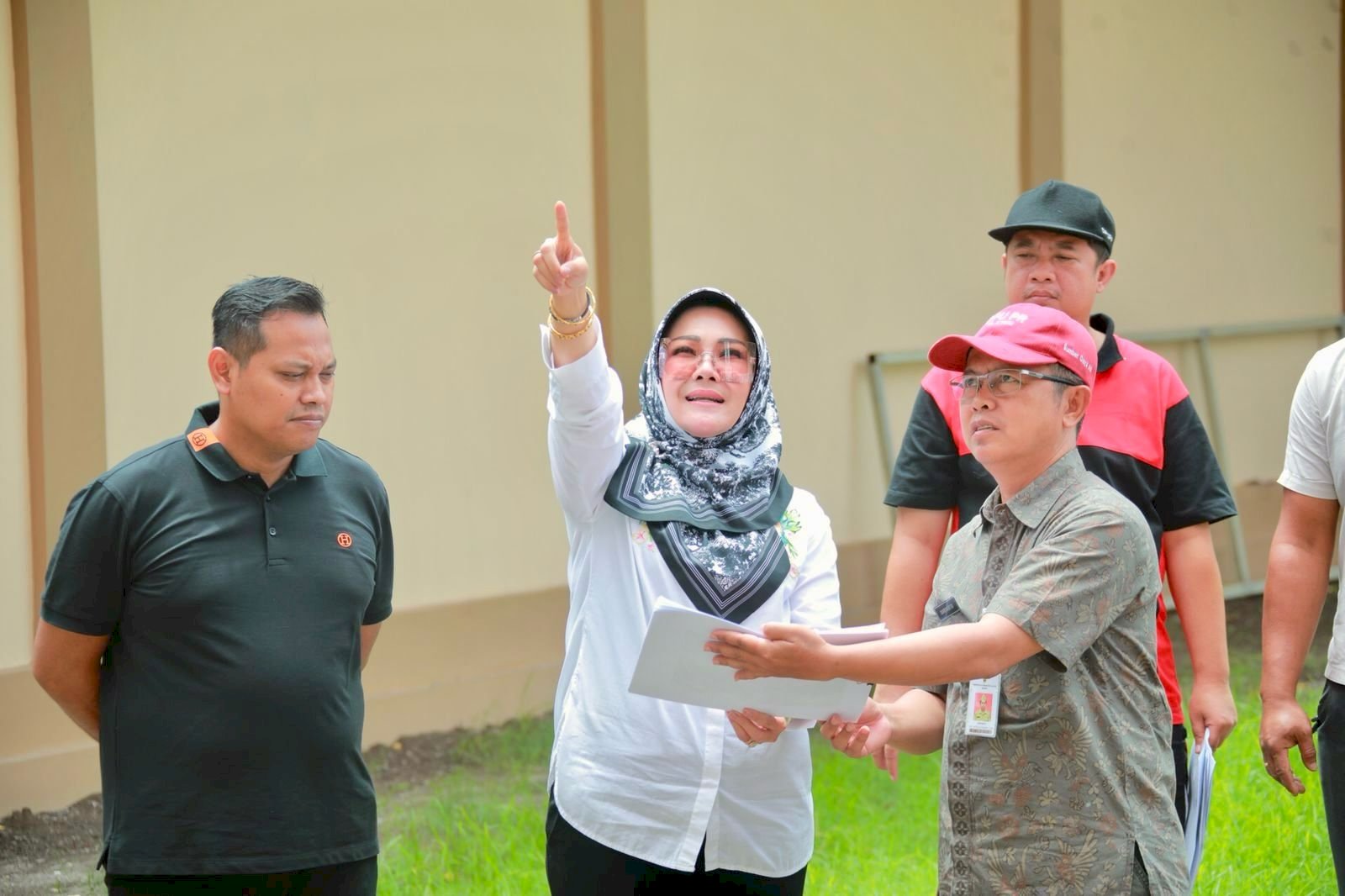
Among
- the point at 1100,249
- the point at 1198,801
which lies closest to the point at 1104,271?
the point at 1100,249

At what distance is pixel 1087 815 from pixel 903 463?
3.88 feet

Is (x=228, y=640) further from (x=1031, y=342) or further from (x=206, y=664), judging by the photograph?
(x=1031, y=342)

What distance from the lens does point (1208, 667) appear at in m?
3.20

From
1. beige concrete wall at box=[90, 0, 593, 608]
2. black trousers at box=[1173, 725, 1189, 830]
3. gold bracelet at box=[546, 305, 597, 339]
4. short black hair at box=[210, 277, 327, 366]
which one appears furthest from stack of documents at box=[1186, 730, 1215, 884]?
beige concrete wall at box=[90, 0, 593, 608]

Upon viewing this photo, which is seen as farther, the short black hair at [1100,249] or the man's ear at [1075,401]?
the short black hair at [1100,249]

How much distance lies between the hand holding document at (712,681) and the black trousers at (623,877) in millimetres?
442

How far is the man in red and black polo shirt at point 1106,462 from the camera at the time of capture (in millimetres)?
3193

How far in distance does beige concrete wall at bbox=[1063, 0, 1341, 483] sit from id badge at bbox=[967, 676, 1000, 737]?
6.84m

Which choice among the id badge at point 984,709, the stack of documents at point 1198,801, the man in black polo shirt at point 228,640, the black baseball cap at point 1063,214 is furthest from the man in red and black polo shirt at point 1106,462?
the man in black polo shirt at point 228,640

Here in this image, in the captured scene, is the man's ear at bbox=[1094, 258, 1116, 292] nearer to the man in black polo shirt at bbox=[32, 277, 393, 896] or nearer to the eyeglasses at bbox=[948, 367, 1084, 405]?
the eyeglasses at bbox=[948, 367, 1084, 405]

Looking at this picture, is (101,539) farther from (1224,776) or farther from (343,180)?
(1224,776)

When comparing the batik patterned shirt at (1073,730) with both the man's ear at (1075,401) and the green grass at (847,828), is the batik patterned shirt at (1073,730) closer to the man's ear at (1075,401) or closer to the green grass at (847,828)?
the man's ear at (1075,401)

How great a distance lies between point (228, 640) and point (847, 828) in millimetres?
2987

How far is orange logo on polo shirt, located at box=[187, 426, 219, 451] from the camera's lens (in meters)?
2.85
